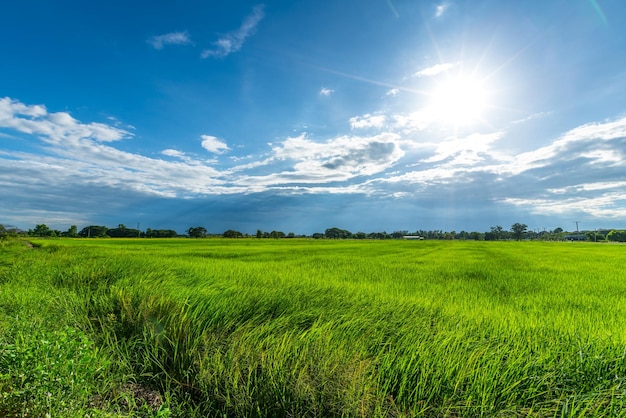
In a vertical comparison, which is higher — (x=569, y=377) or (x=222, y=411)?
(x=569, y=377)

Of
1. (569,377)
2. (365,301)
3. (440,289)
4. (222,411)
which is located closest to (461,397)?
(569,377)

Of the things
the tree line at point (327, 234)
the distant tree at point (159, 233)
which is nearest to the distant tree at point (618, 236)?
the tree line at point (327, 234)

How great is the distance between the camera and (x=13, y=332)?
348 centimetres

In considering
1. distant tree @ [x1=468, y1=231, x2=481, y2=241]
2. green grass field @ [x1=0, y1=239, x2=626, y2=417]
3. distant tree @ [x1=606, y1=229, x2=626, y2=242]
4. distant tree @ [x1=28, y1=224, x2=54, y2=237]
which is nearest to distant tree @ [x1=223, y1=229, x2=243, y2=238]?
distant tree @ [x1=28, y1=224, x2=54, y2=237]

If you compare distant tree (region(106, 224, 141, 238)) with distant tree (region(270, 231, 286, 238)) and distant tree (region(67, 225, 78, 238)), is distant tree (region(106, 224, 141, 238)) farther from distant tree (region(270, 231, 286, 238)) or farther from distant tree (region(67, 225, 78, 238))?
distant tree (region(270, 231, 286, 238))

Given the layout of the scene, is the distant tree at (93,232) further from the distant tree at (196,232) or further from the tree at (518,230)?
the tree at (518,230)

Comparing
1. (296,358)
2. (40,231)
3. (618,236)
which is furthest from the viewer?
(618,236)

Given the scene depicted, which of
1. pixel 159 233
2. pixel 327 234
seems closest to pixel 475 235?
pixel 327 234

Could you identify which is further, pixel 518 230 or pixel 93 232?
pixel 518 230

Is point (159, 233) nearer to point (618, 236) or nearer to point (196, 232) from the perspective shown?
point (196, 232)

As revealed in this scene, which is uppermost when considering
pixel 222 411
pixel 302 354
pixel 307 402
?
pixel 302 354

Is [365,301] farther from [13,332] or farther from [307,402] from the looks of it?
[13,332]

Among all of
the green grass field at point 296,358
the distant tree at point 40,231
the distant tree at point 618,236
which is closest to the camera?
the green grass field at point 296,358

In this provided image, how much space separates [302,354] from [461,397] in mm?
1290
